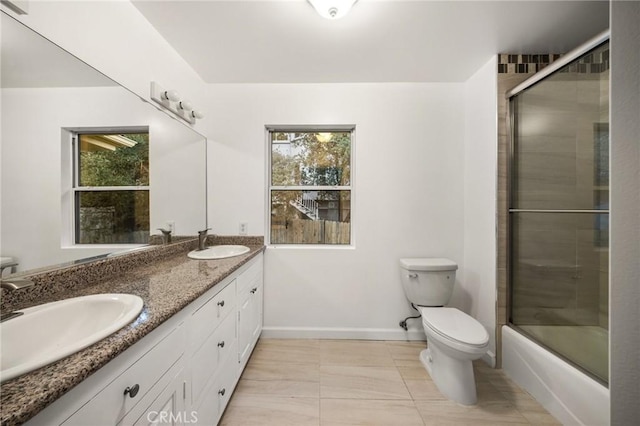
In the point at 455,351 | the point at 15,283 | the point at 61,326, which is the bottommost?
the point at 455,351

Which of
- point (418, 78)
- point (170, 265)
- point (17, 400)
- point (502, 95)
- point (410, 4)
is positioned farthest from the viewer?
point (418, 78)

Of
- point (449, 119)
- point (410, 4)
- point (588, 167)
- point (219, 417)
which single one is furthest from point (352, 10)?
point (219, 417)

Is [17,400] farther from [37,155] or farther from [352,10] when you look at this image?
[352,10]

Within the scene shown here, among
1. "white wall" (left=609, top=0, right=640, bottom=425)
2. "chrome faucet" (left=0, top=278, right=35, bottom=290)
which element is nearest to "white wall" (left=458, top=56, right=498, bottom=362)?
"white wall" (left=609, top=0, right=640, bottom=425)

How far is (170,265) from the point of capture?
1.47m

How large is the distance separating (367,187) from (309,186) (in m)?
0.56

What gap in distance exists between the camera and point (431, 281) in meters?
1.93

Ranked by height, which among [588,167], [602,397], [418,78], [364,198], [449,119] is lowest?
[602,397]

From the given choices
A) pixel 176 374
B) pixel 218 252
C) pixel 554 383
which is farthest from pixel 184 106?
pixel 554 383

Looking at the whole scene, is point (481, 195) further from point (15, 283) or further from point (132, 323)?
point (15, 283)

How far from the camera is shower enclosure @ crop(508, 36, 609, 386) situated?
1.49 meters

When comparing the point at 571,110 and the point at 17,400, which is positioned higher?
the point at 571,110

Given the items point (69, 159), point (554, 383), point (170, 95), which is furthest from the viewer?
point (170, 95)

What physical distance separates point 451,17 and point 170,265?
2.32 metres
